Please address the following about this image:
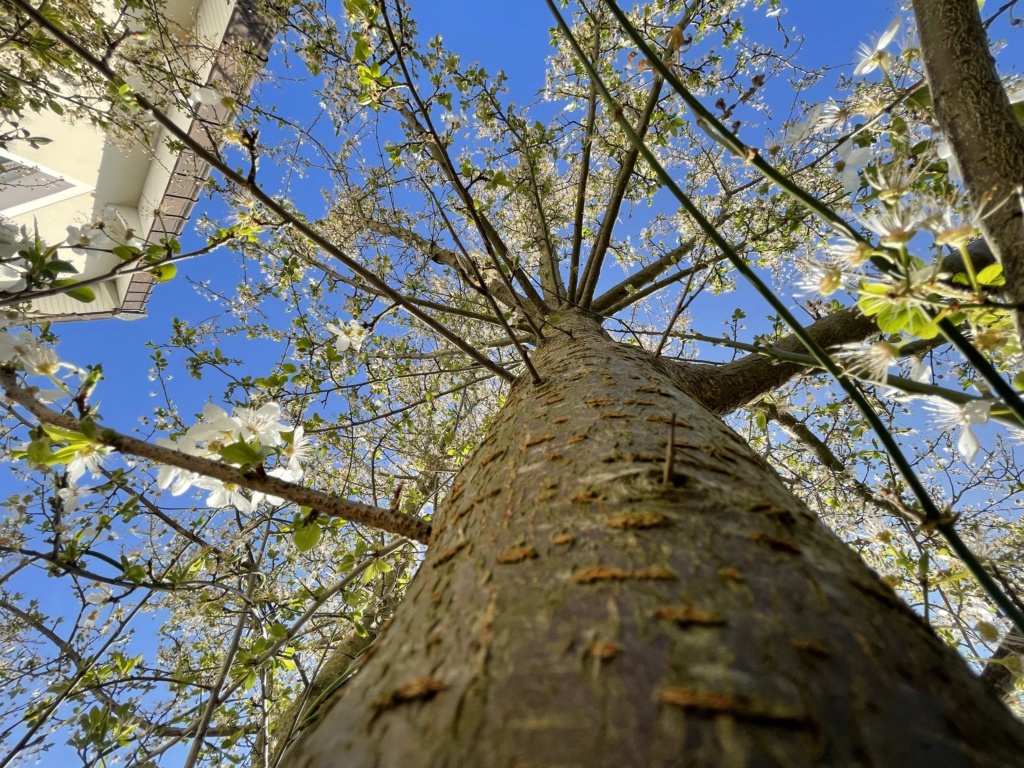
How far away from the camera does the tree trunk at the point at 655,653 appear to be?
329mm

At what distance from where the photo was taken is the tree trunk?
0.33 m

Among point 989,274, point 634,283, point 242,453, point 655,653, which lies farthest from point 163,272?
point 634,283

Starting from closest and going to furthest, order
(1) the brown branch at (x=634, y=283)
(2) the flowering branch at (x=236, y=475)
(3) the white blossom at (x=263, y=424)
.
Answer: (2) the flowering branch at (x=236, y=475) < (3) the white blossom at (x=263, y=424) < (1) the brown branch at (x=634, y=283)

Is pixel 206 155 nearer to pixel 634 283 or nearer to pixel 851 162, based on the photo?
pixel 851 162

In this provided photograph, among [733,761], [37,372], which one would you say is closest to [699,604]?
[733,761]

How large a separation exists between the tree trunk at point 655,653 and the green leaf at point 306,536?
0.50 m

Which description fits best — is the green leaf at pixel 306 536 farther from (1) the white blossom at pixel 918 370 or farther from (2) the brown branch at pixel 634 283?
(2) the brown branch at pixel 634 283

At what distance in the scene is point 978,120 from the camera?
0.81 m

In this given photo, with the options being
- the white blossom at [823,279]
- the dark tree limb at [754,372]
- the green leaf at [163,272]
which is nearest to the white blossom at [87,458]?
the green leaf at [163,272]

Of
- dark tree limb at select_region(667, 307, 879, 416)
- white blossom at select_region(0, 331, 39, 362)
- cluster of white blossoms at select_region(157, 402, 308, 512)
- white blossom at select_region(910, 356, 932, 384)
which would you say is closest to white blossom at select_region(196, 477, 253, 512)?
cluster of white blossoms at select_region(157, 402, 308, 512)

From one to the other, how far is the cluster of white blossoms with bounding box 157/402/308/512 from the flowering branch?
6 cm

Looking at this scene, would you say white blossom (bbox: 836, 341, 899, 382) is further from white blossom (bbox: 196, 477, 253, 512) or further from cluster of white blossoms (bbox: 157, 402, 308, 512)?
white blossom (bbox: 196, 477, 253, 512)

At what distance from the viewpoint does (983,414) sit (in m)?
0.66

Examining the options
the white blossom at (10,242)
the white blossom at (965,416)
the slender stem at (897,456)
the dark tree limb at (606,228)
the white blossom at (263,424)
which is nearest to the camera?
the slender stem at (897,456)
